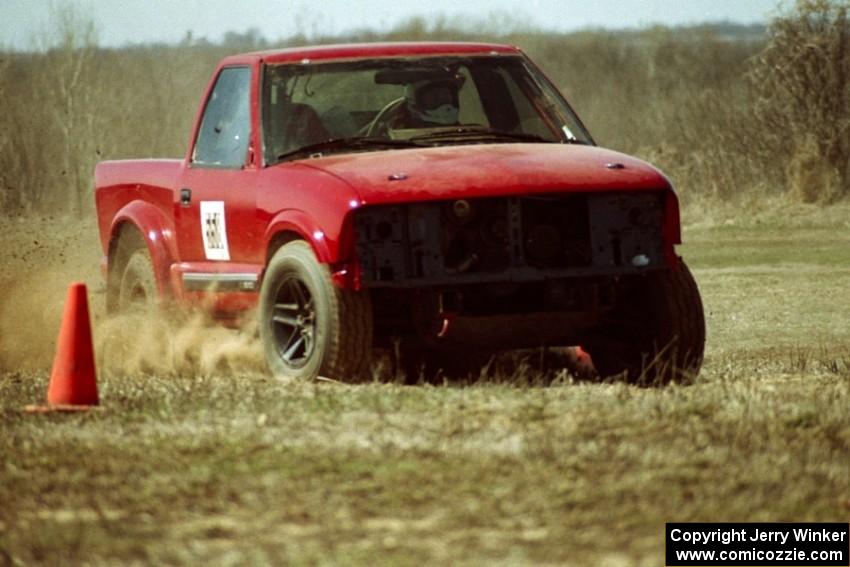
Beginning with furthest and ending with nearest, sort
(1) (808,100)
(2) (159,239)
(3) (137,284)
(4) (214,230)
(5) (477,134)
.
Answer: (1) (808,100) < (3) (137,284) < (2) (159,239) < (4) (214,230) < (5) (477,134)

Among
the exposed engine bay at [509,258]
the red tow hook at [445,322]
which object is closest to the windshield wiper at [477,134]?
the exposed engine bay at [509,258]

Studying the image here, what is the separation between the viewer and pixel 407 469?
23.1ft

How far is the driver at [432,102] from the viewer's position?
35.6 ft

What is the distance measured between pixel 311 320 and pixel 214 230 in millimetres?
1291

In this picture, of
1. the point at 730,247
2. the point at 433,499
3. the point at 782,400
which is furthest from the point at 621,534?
the point at 730,247

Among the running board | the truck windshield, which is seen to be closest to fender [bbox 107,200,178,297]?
the running board

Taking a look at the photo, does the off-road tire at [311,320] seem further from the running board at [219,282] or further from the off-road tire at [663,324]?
the off-road tire at [663,324]

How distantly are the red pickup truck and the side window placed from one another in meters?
0.02

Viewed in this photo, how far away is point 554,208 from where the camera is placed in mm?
9742

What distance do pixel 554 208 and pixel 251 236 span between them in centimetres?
169

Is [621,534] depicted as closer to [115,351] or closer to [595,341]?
[595,341]

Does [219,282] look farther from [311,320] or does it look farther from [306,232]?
[306,232]

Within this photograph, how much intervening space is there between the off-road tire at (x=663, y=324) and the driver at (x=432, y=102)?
146 centimetres

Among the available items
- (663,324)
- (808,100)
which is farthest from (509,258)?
(808,100)
